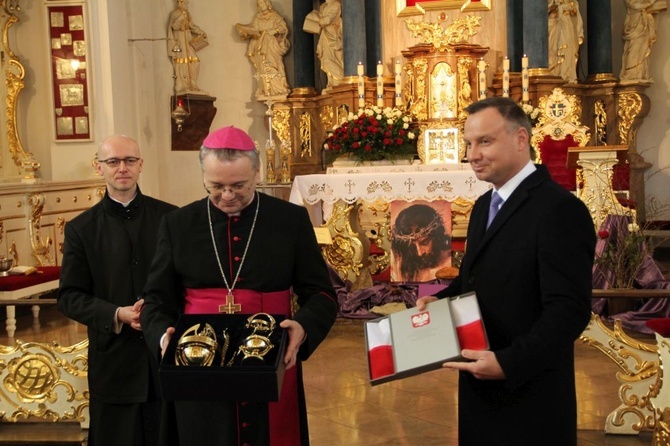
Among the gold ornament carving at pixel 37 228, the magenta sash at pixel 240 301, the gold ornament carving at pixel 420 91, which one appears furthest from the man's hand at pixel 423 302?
the gold ornament carving at pixel 420 91

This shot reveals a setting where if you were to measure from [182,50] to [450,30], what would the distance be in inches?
161

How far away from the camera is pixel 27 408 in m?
4.81

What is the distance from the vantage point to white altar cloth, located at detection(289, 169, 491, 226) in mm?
8102

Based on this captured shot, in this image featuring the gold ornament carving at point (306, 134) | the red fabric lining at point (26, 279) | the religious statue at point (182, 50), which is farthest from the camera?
the gold ornament carving at point (306, 134)

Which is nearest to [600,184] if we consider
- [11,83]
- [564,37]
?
[564,37]

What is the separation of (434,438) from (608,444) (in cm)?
90

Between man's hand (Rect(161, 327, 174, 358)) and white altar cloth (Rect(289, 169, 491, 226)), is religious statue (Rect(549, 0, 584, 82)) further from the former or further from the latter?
man's hand (Rect(161, 327, 174, 358))

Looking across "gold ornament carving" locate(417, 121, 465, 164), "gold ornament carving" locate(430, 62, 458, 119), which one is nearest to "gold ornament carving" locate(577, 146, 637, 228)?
"gold ornament carving" locate(417, 121, 465, 164)

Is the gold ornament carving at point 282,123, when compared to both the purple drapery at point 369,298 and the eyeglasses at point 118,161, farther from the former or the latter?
the eyeglasses at point 118,161

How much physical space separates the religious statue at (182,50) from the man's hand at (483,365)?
36.3 ft

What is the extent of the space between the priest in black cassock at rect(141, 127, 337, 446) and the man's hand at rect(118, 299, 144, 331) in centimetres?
28

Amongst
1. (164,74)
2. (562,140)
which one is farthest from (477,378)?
(164,74)

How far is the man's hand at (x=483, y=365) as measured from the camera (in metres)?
2.34

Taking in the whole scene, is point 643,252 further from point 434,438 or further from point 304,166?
point 304,166
